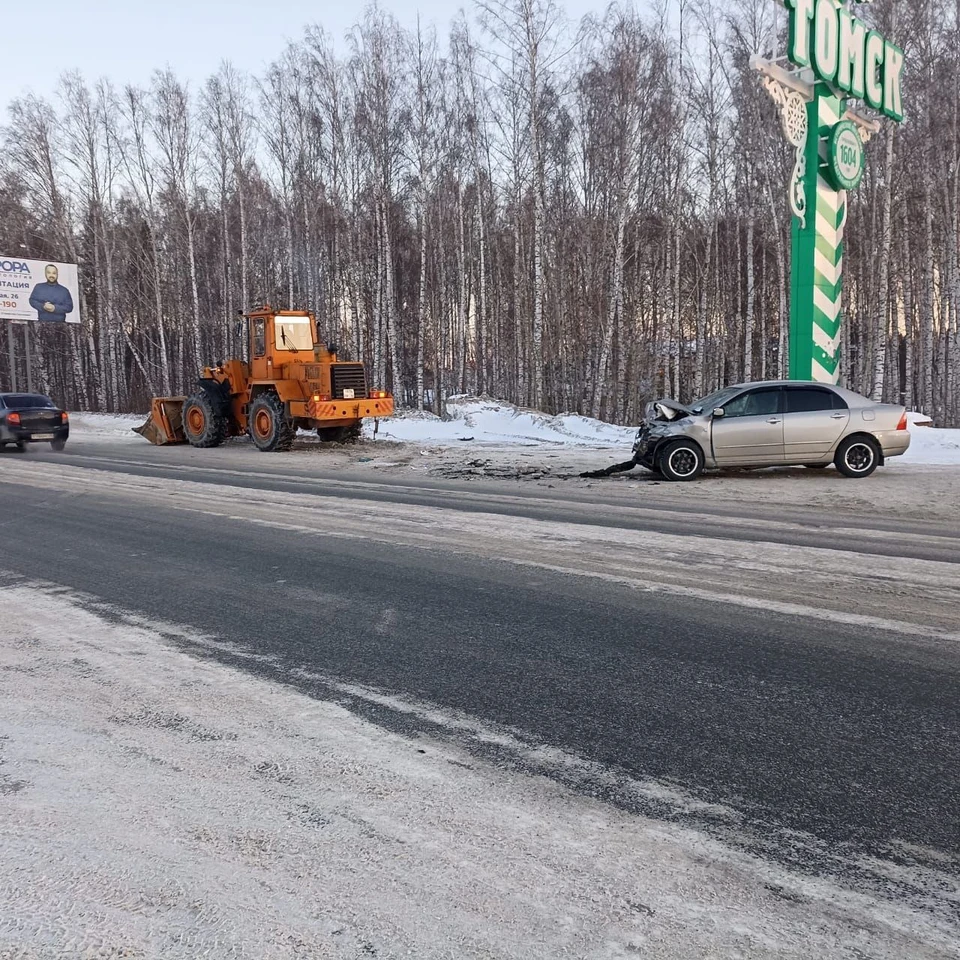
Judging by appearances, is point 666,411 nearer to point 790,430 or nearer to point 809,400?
point 790,430

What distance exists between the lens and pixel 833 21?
54.2ft

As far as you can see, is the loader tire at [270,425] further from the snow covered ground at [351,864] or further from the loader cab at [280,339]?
the snow covered ground at [351,864]

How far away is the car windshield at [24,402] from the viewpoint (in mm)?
21406

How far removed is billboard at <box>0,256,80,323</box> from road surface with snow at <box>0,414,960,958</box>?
1412 inches

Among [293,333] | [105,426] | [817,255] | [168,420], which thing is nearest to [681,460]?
[817,255]

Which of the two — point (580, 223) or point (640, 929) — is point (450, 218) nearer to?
point (580, 223)

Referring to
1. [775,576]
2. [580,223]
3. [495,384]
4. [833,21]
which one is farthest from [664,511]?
[495,384]

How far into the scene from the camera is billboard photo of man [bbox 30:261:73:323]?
38125mm

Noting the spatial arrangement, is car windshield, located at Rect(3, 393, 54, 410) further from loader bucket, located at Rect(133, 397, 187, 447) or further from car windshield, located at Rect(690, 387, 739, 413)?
car windshield, located at Rect(690, 387, 739, 413)

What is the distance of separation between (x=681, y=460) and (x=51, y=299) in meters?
35.5

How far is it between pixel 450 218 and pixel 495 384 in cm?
826

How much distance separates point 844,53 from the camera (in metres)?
16.9

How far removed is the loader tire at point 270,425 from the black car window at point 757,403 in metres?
10.7

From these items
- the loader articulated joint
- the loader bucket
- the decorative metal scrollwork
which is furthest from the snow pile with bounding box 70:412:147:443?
the decorative metal scrollwork
